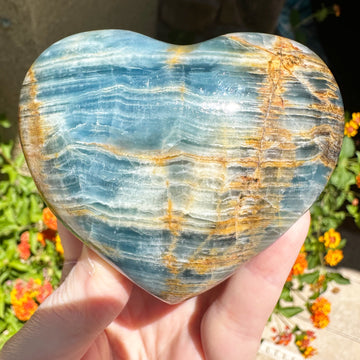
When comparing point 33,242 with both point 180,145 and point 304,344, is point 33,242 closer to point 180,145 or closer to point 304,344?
point 180,145

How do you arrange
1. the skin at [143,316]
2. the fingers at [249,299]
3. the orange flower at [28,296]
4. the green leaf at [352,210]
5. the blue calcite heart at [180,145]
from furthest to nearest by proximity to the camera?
the green leaf at [352,210]
the orange flower at [28,296]
the fingers at [249,299]
the skin at [143,316]
the blue calcite heart at [180,145]

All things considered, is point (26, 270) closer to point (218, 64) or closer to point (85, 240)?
point (85, 240)

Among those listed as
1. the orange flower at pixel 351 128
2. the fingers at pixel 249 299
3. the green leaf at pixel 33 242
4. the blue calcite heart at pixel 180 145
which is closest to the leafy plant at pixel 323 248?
the orange flower at pixel 351 128

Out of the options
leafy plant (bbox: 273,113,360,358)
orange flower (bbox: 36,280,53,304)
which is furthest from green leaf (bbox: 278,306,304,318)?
Answer: orange flower (bbox: 36,280,53,304)

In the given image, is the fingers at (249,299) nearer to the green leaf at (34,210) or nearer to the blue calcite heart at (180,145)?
the blue calcite heart at (180,145)

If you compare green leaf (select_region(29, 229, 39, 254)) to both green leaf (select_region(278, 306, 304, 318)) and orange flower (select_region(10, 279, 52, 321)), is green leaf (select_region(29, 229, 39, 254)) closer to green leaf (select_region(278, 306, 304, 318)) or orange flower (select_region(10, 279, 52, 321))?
orange flower (select_region(10, 279, 52, 321))

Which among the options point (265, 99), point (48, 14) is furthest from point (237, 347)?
point (48, 14)
